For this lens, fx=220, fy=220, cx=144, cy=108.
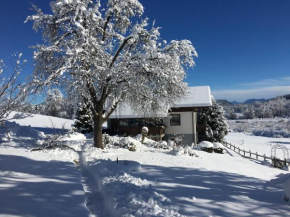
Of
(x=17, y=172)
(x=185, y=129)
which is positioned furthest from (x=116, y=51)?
(x=185, y=129)

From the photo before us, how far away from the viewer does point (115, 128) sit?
2550 centimetres

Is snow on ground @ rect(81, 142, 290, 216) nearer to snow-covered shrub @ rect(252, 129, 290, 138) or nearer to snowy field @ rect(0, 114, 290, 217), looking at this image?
snowy field @ rect(0, 114, 290, 217)

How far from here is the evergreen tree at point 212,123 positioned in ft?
100

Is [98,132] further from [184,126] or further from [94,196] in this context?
[184,126]

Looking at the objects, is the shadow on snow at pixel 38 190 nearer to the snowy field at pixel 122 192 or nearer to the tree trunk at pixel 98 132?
the snowy field at pixel 122 192

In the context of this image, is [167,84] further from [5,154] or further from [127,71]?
[5,154]

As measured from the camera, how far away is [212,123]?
31.6 m

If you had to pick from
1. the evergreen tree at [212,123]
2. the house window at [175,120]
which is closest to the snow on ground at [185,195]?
the house window at [175,120]

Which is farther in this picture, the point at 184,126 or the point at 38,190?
the point at 184,126

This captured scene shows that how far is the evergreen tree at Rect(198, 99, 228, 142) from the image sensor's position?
30484 millimetres

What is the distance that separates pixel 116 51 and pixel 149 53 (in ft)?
10.1

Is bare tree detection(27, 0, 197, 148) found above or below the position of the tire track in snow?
above

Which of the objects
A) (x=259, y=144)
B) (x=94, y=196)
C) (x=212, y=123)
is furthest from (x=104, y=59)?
(x=259, y=144)

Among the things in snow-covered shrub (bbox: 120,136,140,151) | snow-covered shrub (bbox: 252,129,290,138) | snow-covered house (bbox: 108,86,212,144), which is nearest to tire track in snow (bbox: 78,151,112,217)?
snow-covered shrub (bbox: 120,136,140,151)
